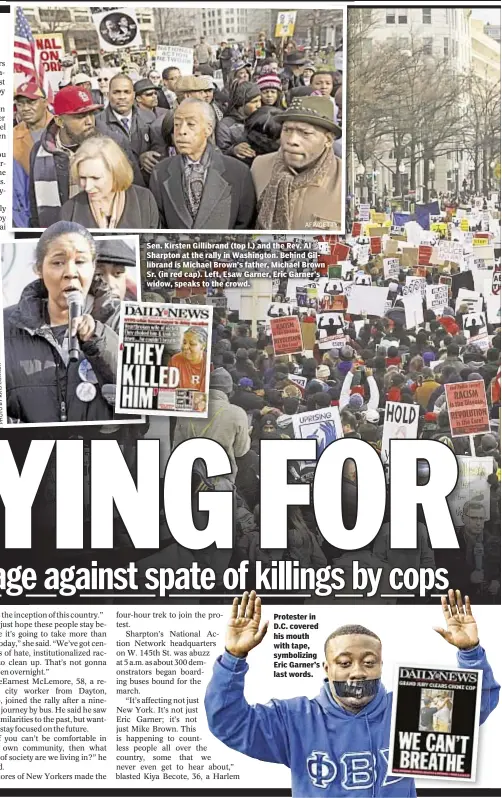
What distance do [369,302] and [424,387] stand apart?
0.31 meters

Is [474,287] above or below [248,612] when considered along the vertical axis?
above

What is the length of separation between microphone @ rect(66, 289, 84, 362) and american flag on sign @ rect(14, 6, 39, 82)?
70cm

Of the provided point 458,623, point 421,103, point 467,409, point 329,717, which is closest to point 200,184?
point 421,103

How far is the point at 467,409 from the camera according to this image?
343 cm

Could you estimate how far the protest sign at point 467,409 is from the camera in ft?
11.3

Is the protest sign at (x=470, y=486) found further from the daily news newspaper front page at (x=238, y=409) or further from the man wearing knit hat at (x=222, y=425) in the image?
the man wearing knit hat at (x=222, y=425)

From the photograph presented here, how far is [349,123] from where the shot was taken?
3.41 m

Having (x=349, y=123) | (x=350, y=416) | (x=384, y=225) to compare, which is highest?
(x=349, y=123)

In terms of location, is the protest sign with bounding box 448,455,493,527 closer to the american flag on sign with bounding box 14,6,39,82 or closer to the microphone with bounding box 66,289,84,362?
the microphone with bounding box 66,289,84,362

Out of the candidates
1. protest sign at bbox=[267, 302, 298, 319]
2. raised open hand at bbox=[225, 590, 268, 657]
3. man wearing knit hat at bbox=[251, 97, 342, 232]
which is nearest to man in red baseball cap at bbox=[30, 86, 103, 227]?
man wearing knit hat at bbox=[251, 97, 342, 232]

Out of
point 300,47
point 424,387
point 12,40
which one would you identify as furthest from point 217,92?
point 424,387

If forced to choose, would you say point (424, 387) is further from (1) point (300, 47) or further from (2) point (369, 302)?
(1) point (300, 47)

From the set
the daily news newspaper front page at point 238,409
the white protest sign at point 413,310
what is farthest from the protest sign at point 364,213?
the white protest sign at point 413,310

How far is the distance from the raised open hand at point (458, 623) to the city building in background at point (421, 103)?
1228 mm
